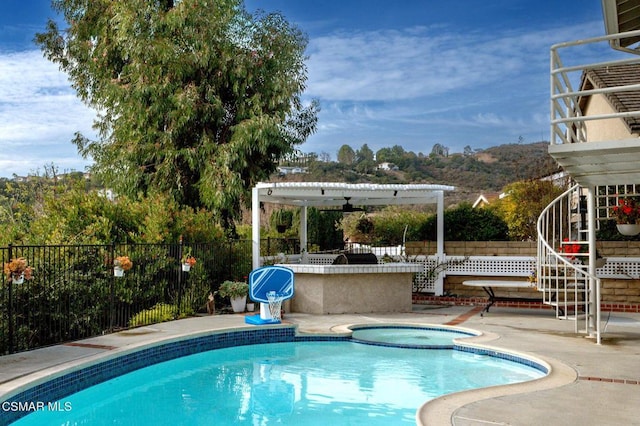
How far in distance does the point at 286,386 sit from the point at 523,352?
128 inches

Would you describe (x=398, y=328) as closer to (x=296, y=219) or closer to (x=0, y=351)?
(x=0, y=351)

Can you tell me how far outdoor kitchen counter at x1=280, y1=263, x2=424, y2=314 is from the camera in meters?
12.1

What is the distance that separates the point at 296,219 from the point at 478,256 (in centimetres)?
702

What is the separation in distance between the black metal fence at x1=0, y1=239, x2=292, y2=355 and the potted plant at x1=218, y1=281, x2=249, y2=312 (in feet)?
1.12

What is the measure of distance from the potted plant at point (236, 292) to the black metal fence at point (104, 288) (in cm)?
34

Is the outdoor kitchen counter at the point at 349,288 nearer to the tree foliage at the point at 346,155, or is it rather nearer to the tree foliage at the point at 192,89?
the tree foliage at the point at 192,89

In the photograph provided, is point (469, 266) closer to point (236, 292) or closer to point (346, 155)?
point (236, 292)

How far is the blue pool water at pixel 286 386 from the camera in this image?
6.12 m

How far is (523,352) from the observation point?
8148 millimetres

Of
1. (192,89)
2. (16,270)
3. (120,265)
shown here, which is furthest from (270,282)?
(192,89)

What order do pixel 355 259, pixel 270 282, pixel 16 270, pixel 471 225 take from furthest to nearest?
1. pixel 471 225
2. pixel 355 259
3. pixel 270 282
4. pixel 16 270

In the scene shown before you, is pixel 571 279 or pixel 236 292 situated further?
pixel 236 292

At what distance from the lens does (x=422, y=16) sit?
4034cm

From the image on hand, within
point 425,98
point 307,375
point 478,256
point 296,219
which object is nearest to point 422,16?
point 425,98
